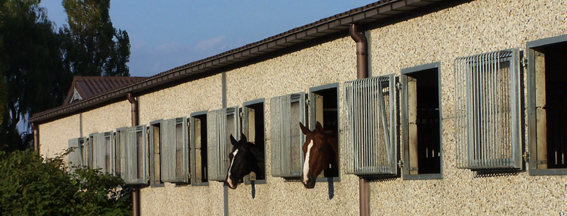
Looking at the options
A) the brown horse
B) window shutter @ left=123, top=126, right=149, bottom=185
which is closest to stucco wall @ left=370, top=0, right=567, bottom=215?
the brown horse

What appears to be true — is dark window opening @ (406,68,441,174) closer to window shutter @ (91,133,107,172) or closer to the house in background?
the house in background

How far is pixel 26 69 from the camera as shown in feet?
162

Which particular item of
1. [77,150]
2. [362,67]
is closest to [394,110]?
[362,67]

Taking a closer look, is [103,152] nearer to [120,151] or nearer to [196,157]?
[120,151]

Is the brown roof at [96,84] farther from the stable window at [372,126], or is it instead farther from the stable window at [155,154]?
the stable window at [372,126]

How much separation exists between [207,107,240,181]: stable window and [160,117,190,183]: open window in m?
1.33

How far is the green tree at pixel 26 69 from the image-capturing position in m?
→ 48.5

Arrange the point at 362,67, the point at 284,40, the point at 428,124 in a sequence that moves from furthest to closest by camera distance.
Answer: the point at 428,124 < the point at 284,40 < the point at 362,67

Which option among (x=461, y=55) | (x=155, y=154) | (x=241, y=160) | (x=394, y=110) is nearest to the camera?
(x=461, y=55)

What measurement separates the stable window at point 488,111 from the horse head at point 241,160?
16.5 feet

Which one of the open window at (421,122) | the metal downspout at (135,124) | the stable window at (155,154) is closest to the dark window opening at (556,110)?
the open window at (421,122)

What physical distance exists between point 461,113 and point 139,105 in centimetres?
1128

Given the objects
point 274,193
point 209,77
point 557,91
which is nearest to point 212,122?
point 209,77

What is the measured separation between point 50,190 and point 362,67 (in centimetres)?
940
